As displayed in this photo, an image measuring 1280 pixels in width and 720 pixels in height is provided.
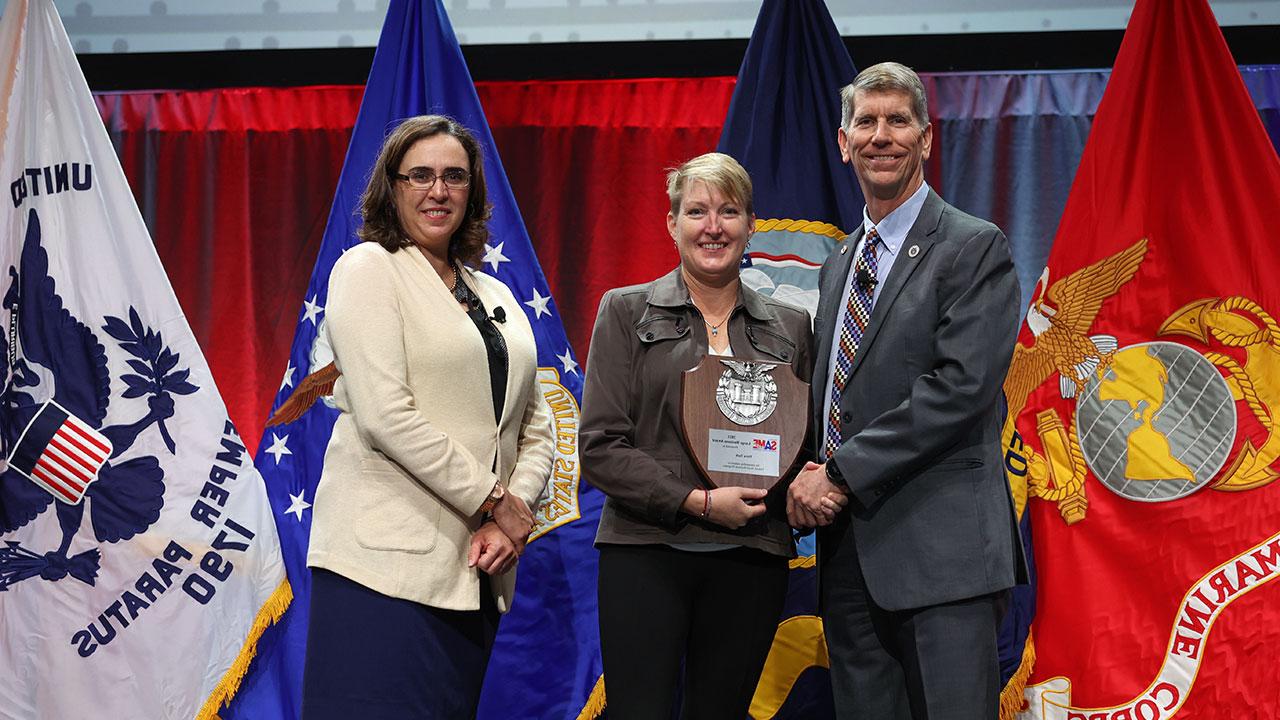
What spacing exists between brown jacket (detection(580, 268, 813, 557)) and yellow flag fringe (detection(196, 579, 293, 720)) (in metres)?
1.07

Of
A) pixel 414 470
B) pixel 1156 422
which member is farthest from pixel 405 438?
pixel 1156 422

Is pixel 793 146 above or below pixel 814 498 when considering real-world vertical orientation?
above

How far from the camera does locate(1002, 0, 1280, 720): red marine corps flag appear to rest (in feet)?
8.36

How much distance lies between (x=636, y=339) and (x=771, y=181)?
3.09 ft

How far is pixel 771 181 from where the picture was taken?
297cm

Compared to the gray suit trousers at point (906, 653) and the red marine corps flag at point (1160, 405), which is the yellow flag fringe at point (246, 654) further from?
the red marine corps flag at point (1160, 405)

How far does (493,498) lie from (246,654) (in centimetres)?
123

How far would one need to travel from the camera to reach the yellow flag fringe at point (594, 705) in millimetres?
2855

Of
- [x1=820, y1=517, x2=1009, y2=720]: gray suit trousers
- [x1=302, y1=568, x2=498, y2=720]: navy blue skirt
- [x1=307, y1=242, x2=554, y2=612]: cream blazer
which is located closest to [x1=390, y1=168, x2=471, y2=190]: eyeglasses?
[x1=307, y1=242, x2=554, y2=612]: cream blazer

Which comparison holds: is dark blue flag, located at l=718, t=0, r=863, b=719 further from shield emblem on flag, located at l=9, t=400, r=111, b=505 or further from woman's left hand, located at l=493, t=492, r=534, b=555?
shield emblem on flag, located at l=9, t=400, r=111, b=505

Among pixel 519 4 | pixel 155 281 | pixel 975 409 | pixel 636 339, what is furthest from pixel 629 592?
pixel 519 4

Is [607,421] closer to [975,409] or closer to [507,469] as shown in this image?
[507,469]

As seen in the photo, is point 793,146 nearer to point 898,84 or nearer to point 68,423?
point 898,84

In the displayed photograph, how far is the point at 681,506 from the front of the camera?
6.73 feet
